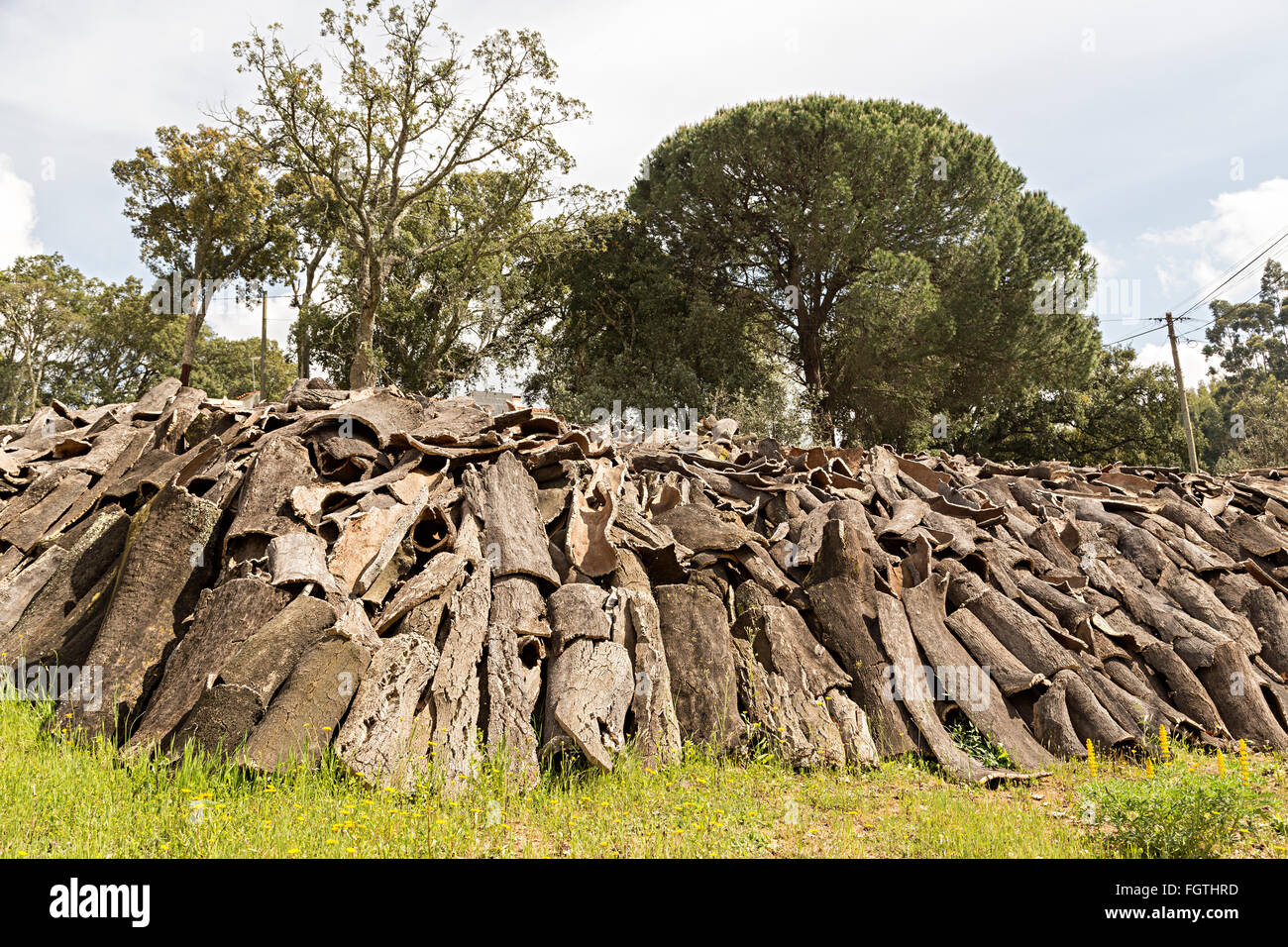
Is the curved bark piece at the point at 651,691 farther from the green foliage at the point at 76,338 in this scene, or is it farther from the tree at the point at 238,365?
the tree at the point at 238,365

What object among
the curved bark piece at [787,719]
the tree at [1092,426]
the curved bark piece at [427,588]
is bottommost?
the curved bark piece at [787,719]

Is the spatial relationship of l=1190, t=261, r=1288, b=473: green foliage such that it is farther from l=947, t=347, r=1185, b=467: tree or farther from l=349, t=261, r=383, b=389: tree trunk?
l=349, t=261, r=383, b=389: tree trunk

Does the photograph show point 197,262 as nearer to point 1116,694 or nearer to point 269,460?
point 269,460

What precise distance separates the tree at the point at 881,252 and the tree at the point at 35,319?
24.0m

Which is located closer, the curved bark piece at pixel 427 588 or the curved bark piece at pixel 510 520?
the curved bark piece at pixel 427 588

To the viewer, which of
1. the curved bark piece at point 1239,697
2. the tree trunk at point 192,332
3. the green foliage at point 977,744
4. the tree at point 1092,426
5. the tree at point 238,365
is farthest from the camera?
the tree at point 238,365

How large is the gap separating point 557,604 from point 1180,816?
3.33 metres

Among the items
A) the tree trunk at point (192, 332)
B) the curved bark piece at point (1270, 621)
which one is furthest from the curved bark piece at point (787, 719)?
the tree trunk at point (192, 332)

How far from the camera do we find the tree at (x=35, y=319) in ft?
96.2

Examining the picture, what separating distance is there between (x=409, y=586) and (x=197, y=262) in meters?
25.5

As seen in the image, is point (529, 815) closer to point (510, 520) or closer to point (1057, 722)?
point (510, 520)

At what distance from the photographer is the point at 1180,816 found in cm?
328

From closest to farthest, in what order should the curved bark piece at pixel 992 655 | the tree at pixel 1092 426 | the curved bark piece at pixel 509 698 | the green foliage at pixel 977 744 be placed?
the curved bark piece at pixel 509 698 → the green foliage at pixel 977 744 → the curved bark piece at pixel 992 655 → the tree at pixel 1092 426

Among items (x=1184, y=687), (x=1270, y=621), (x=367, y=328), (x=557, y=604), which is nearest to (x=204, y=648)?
(x=557, y=604)
